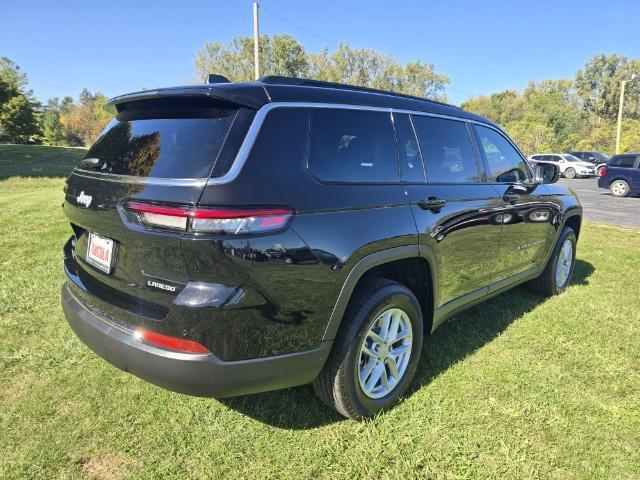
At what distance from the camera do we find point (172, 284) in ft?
6.33

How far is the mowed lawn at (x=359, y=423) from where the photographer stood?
2270 mm

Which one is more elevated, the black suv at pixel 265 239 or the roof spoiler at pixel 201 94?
the roof spoiler at pixel 201 94

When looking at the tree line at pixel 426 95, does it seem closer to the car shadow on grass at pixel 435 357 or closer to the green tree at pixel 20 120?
the green tree at pixel 20 120

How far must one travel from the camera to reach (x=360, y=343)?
2420 millimetres

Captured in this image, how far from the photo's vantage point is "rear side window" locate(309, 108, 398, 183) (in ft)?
7.45

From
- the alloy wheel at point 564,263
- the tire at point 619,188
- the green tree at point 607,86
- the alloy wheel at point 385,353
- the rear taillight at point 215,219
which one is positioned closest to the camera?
the rear taillight at point 215,219

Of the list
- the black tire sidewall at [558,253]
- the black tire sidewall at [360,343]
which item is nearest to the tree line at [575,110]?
the black tire sidewall at [558,253]

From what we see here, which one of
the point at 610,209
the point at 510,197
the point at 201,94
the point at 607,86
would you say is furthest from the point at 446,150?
the point at 607,86

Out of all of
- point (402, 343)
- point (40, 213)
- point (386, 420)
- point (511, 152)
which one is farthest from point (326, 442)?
point (40, 213)

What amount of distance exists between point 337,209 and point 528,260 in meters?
2.72

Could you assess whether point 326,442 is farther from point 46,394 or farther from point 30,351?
point 30,351

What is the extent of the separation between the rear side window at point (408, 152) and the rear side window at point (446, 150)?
8cm

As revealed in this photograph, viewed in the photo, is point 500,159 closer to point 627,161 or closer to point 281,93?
point 281,93

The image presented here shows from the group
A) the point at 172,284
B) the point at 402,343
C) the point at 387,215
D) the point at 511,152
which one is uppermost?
the point at 511,152
